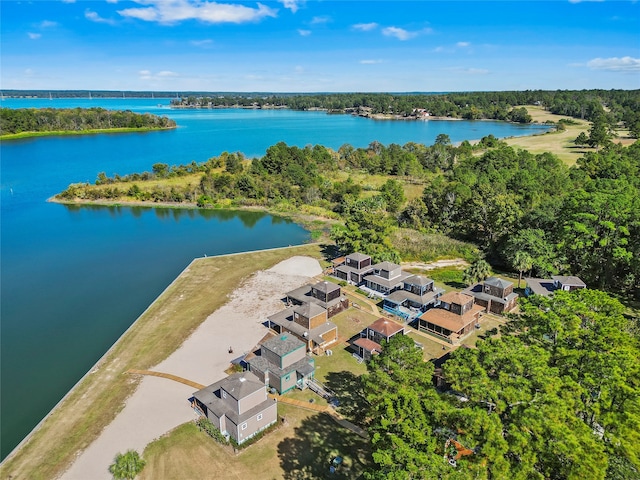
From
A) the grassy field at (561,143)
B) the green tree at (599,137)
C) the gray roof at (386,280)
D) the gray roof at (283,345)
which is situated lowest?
the gray roof at (386,280)

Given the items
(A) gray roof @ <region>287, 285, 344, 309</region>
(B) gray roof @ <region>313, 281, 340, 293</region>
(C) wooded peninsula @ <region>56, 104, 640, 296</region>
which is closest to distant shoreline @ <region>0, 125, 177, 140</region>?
(C) wooded peninsula @ <region>56, 104, 640, 296</region>

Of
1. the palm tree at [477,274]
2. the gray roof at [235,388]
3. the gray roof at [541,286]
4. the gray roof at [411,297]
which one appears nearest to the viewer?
the gray roof at [235,388]

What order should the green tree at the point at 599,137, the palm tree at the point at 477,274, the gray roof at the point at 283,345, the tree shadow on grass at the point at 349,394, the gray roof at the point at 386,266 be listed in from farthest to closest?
the green tree at the point at 599,137
the palm tree at the point at 477,274
the gray roof at the point at 386,266
the gray roof at the point at 283,345
the tree shadow on grass at the point at 349,394

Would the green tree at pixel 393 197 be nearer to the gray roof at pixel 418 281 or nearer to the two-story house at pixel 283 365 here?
the gray roof at pixel 418 281

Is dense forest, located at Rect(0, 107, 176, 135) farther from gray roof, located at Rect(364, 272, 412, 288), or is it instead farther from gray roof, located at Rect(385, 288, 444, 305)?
gray roof, located at Rect(385, 288, 444, 305)

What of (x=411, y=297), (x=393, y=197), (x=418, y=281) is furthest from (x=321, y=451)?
(x=393, y=197)

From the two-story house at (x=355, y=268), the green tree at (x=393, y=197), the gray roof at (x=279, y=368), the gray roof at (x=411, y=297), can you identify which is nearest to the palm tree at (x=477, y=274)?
the gray roof at (x=411, y=297)
